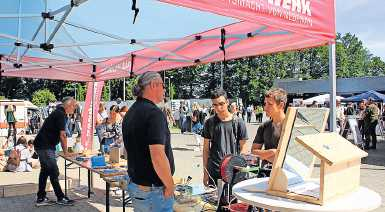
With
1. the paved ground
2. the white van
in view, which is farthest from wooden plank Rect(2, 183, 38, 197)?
the white van

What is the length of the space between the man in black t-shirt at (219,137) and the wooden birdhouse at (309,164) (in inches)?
60.5

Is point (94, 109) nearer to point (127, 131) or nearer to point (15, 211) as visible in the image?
point (15, 211)

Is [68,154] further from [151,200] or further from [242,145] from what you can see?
[151,200]

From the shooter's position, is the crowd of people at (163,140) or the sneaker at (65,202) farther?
the sneaker at (65,202)

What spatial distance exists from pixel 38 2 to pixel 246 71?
65.8 metres

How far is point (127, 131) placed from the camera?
3004mm

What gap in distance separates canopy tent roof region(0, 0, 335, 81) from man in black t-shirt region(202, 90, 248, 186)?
3.04ft

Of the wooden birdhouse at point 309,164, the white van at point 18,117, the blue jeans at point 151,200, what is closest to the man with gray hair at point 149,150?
the blue jeans at point 151,200

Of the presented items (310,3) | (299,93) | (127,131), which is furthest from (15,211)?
(299,93)

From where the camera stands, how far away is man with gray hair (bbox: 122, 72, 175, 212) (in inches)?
112

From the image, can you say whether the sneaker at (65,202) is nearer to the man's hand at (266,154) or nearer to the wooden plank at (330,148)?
the man's hand at (266,154)

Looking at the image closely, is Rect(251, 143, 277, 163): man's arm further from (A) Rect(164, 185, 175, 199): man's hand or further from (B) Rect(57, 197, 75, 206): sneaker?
(B) Rect(57, 197, 75, 206): sneaker

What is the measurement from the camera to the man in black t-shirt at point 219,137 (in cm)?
416

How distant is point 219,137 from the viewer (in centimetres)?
418
